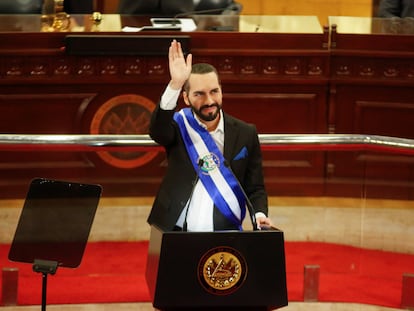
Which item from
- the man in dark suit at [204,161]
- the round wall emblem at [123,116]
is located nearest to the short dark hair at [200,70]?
the man in dark suit at [204,161]

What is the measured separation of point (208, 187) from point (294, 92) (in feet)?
8.74

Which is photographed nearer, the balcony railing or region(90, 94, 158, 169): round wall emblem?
the balcony railing

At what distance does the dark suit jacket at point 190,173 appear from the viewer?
336 cm

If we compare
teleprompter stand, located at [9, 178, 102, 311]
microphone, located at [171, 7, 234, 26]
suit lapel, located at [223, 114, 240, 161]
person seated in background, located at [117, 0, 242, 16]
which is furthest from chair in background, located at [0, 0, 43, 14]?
suit lapel, located at [223, 114, 240, 161]

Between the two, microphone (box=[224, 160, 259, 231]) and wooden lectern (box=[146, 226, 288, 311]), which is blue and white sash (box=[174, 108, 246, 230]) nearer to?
microphone (box=[224, 160, 259, 231])

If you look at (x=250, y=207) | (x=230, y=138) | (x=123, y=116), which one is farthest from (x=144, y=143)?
(x=123, y=116)

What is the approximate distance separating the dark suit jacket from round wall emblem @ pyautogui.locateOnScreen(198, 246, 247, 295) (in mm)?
258

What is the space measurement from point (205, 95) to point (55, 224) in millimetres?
663

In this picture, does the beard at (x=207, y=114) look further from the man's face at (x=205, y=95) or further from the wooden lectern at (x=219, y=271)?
the wooden lectern at (x=219, y=271)

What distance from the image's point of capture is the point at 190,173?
3.38m

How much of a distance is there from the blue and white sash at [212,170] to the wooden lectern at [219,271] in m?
0.26

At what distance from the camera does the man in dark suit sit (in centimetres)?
328

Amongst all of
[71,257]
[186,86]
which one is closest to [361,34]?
[186,86]

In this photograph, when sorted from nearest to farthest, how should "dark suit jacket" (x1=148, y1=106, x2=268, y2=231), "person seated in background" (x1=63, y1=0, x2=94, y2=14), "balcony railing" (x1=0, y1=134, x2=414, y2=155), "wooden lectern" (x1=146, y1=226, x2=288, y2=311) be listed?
"wooden lectern" (x1=146, y1=226, x2=288, y2=311) → "dark suit jacket" (x1=148, y1=106, x2=268, y2=231) → "balcony railing" (x1=0, y1=134, x2=414, y2=155) → "person seated in background" (x1=63, y1=0, x2=94, y2=14)
